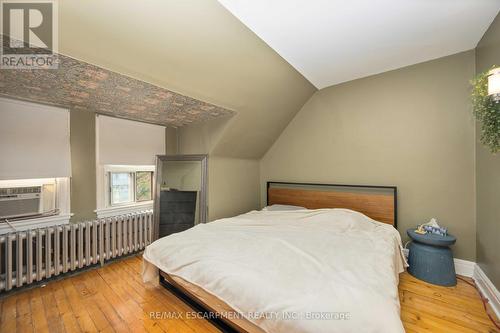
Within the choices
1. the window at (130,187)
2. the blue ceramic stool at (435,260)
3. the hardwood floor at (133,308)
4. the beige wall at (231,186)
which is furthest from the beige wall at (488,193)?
the window at (130,187)

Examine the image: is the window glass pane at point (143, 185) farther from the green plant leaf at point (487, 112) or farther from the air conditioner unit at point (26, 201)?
the green plant leaf at point (487, 112)

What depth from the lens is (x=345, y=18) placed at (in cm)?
175

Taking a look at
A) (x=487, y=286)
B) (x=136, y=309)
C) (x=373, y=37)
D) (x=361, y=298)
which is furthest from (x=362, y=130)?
(x=136, y=309)

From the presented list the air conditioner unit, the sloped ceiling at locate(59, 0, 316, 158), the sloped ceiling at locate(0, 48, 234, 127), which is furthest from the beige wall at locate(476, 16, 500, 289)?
the air conditioner unit

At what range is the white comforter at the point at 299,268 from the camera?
1.10m

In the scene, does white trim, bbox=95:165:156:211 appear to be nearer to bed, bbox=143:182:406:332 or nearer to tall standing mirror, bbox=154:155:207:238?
tall standing mirror, bbox=154:155:207:238

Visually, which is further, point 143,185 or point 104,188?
point 143,185

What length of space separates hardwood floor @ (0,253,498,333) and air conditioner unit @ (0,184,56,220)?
2.68 ft

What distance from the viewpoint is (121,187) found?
3.17 metres

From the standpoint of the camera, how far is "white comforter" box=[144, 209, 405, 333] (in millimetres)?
1100

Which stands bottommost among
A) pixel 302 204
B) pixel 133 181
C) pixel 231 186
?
pixel 302 204

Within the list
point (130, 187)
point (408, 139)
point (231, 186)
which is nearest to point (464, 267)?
point (408, 139)

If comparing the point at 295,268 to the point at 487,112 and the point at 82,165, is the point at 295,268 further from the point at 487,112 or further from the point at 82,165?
the point at 82,165

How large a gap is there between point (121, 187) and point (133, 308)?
1.86 metres
